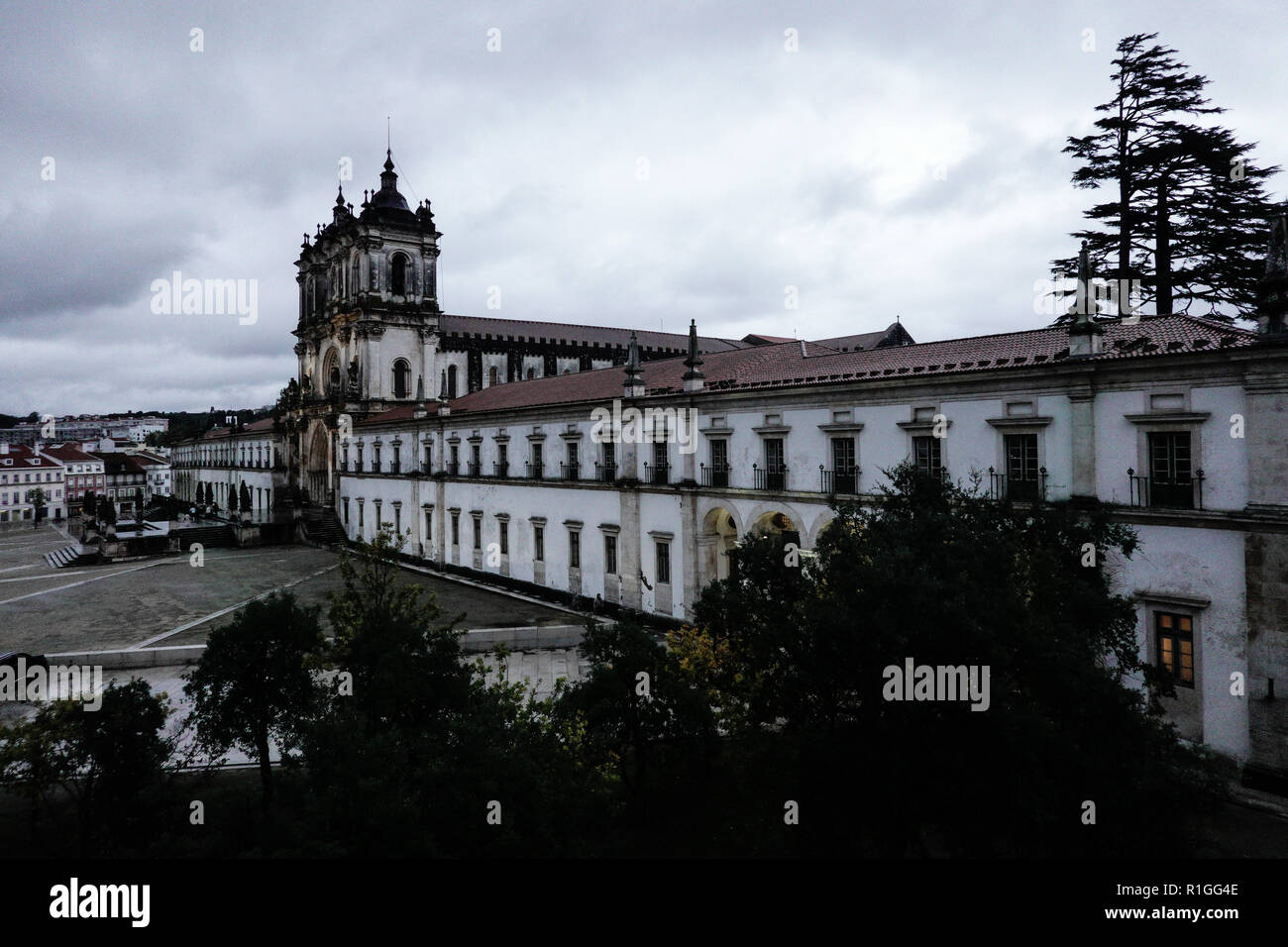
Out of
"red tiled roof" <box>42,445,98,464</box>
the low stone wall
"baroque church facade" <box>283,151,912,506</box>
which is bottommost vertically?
the low stone wall

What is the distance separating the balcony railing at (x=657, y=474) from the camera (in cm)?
2922

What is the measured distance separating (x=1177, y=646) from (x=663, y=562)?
1681 centimetres

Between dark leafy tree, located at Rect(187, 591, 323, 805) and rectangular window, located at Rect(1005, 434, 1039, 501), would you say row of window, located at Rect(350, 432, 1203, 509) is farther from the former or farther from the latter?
dark leafy tree, located at Rect(187, 591, 323, 805)

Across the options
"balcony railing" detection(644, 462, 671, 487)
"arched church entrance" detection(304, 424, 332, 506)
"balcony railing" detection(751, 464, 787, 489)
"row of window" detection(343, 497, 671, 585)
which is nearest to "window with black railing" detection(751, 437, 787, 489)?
"balcony railing" detection(751, 464, 787, 489)

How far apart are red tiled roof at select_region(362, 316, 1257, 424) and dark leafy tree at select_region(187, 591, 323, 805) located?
16784 millimetres

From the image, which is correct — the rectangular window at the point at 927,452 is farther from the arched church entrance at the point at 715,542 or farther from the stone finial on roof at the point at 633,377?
the stone finial on roof at the point at 633,377

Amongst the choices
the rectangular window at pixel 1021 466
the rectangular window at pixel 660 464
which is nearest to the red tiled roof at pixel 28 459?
the rectangular window at pixel 660 464

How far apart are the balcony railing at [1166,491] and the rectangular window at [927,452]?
4814 mm

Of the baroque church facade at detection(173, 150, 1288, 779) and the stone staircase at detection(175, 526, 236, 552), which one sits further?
the stone staircase at detection(175, 526, 236, 552)

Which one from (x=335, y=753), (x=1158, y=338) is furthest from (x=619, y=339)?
(x=335, y=753)

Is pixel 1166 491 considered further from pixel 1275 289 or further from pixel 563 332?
pixel 563 332

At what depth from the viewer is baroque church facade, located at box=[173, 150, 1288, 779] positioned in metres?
15.7

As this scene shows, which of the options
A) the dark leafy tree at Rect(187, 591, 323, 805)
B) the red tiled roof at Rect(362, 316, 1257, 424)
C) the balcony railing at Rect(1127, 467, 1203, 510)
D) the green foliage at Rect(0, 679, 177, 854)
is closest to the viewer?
the green foliage at Rect(0, 679, 177, 854)

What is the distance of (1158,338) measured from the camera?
18.1 m
